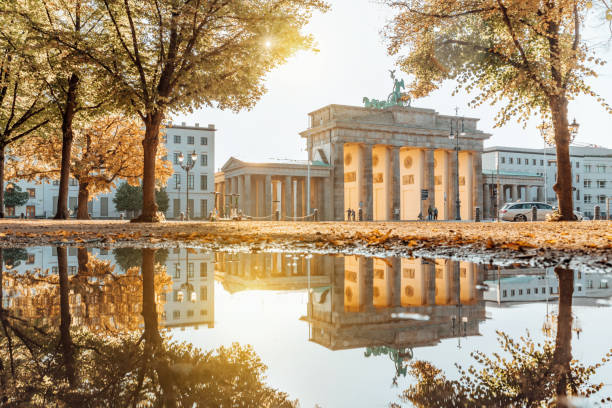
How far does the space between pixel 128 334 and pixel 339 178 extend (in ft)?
204

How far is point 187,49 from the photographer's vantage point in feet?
60.2

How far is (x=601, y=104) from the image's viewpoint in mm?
19453

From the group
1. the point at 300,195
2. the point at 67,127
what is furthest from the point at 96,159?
the point at 300,195

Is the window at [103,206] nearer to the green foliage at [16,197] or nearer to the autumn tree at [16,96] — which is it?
the green foliage at [16,197]

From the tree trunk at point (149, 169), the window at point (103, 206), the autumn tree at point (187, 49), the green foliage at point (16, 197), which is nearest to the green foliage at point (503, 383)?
the autumn tree at point (187, 49)

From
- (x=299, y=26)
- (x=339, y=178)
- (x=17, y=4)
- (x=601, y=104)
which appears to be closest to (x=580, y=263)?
(x=299, y=26)

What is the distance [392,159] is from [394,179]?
2862 millimetres

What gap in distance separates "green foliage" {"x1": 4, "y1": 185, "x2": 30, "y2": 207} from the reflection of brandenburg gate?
42.3m

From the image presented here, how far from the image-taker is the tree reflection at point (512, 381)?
1361 millimetres

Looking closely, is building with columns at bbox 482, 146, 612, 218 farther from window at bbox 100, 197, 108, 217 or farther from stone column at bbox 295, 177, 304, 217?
window at bbox 100, 197, 108, 217

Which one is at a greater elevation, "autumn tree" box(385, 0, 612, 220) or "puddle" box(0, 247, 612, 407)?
"autumn tree" box(385, 0, 612, 220)

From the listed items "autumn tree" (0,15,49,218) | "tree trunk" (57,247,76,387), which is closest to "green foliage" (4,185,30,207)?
"autumn tree" (0,15,49,218)

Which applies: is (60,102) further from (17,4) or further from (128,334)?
(128,334)

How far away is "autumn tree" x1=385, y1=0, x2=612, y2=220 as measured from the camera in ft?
61.2
